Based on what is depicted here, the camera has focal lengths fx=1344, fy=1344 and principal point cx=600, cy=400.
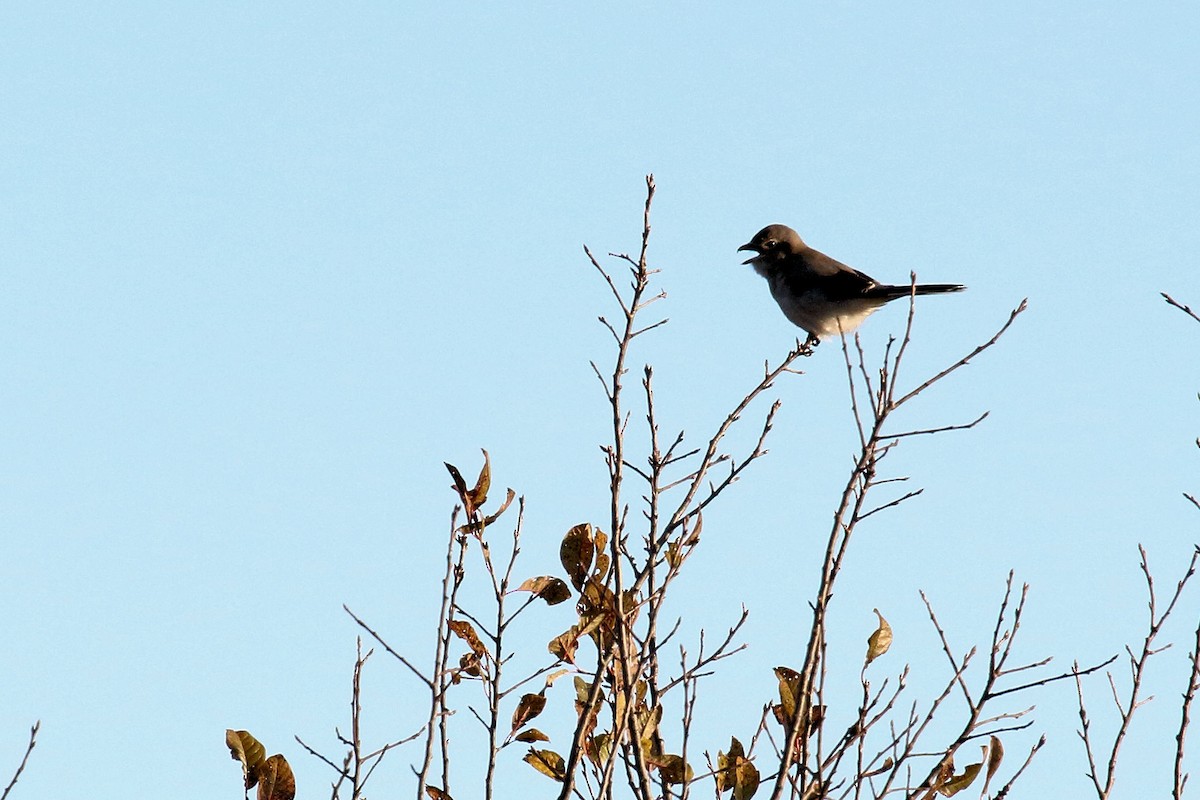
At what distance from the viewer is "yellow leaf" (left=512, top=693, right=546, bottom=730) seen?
3449mm

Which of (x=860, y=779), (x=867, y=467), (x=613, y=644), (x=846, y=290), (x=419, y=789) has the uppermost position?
(x=846, y=290)

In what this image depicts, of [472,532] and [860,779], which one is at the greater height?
[472,532]

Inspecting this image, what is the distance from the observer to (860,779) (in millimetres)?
3219

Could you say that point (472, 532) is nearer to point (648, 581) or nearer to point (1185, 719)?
point (648, 581)

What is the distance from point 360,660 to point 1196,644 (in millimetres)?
2274

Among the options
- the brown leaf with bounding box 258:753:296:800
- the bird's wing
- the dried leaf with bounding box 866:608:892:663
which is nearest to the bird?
the bird's wing

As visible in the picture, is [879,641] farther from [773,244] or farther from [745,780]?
[773,244]

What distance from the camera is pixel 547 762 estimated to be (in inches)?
135

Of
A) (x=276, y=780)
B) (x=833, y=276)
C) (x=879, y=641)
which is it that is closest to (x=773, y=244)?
(x=833, y=276)

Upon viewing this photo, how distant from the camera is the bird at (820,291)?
943cm

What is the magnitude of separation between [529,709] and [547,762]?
140 millimetres

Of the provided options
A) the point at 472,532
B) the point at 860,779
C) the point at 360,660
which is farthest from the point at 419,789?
the point at 860,779

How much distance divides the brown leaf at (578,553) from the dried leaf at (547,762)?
431 millimetres

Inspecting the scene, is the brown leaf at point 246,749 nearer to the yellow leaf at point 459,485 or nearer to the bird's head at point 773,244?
the yellow leaf at point 459,485
